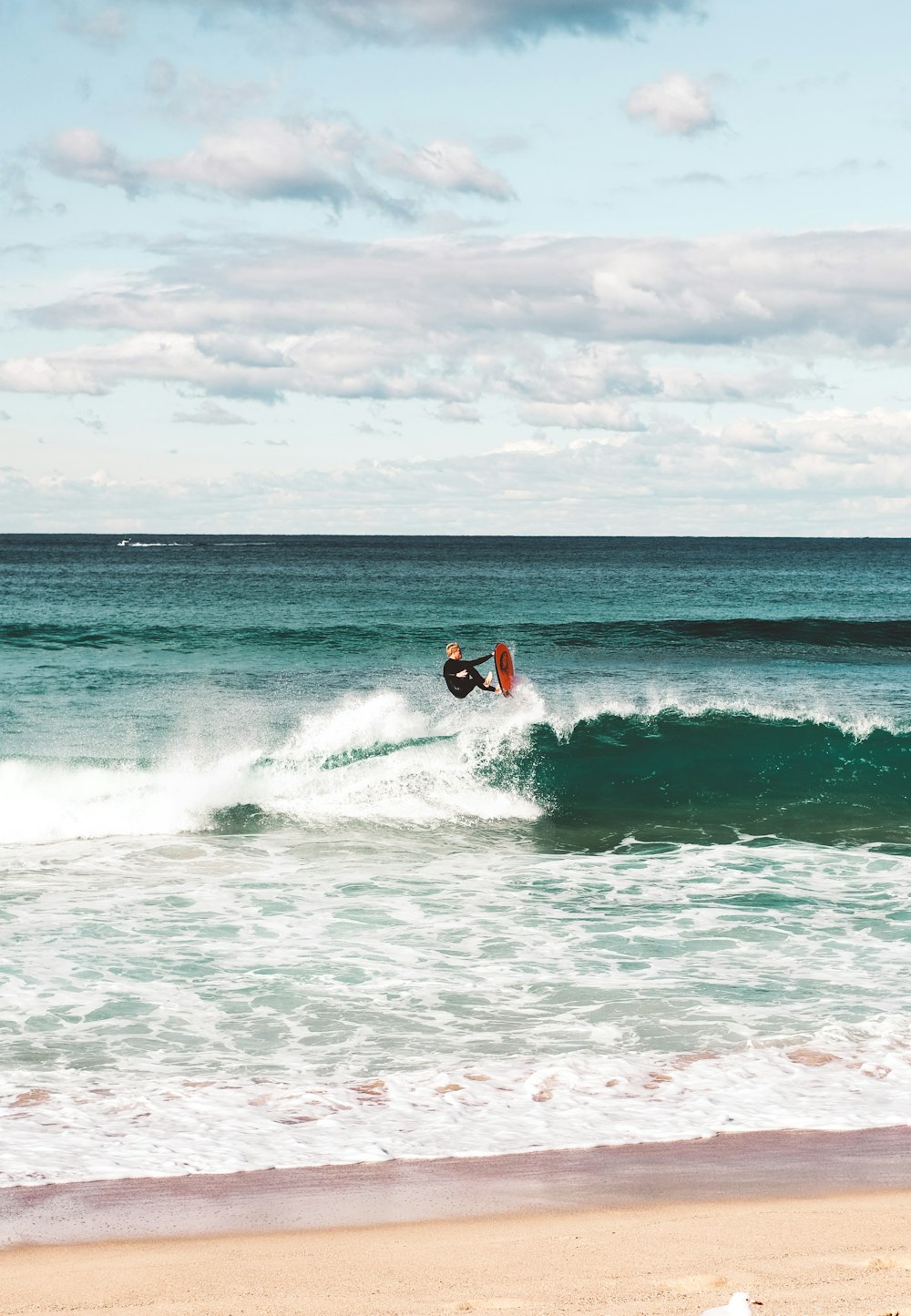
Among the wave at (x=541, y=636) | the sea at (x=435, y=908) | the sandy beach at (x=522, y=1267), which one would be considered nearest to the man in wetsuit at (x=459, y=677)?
the sea at (x=435, y=908)

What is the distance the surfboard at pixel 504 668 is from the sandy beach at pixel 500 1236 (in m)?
9.27

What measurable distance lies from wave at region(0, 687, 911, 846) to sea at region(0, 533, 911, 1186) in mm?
89

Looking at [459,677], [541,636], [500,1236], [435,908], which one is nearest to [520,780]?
[459,677]

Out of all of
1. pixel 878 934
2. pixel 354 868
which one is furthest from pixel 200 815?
pixel 878 934

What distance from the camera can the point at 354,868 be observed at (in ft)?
48.4

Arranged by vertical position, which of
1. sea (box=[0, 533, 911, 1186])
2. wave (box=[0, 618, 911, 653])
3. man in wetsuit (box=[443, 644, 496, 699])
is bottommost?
sea (box=[0, 533, 911, 1186])

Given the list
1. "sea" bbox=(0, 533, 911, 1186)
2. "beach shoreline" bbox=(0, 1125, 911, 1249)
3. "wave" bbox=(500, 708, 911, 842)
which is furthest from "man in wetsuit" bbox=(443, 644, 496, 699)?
"beach shoreline" bbox=(0, 1125, 911, 1249)

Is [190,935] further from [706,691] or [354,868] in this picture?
[706,691]

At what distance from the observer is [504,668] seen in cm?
1631

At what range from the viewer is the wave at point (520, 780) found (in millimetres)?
17516

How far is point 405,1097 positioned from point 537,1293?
2.64 meters

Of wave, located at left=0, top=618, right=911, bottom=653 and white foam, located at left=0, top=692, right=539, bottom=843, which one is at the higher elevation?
wave, located at left=0, top=618, right=911, bottom=653

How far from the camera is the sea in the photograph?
25.3ft

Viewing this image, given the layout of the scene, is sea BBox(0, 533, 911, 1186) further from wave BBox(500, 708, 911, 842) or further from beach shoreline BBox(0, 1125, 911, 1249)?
beach shoreline BBox(0, 1125, 911, 1249)
